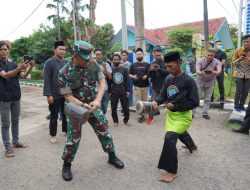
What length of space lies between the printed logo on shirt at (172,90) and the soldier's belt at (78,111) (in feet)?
3.81

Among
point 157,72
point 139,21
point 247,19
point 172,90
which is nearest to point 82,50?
point 172,90

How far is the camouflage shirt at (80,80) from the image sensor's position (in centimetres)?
371

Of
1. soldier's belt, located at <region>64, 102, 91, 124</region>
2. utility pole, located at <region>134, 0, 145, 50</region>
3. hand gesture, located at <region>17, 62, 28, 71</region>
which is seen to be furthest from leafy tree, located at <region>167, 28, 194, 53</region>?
soldier's belt, located at <region>64, 102, 91, 124</region>

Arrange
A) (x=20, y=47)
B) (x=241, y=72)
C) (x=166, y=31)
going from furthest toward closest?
1. (x=20, y=47)
2. (x=166, y=31)
3. (x=241, y=72)

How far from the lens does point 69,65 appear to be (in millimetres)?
3734

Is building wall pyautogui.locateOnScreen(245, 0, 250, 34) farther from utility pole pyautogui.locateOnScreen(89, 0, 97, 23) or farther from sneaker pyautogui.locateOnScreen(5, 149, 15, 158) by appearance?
utility pole pyautogui.locateOnScreen(89, 0, 97, 23)

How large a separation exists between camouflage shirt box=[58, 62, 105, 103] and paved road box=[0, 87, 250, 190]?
3.72 ft

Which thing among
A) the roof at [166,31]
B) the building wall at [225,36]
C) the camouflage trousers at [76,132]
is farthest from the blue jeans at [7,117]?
the building wall at [225,36]

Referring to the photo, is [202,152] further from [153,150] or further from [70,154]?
[70,154]

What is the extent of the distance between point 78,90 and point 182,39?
22.7 meters

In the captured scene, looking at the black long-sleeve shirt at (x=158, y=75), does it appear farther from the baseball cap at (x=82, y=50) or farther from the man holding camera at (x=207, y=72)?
the baseball cap at (x=82, y=50)

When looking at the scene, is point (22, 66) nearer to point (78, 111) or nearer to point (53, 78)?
point (53, 78)

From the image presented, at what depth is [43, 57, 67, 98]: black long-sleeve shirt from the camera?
520 cm

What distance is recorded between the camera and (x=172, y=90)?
3.88 m
